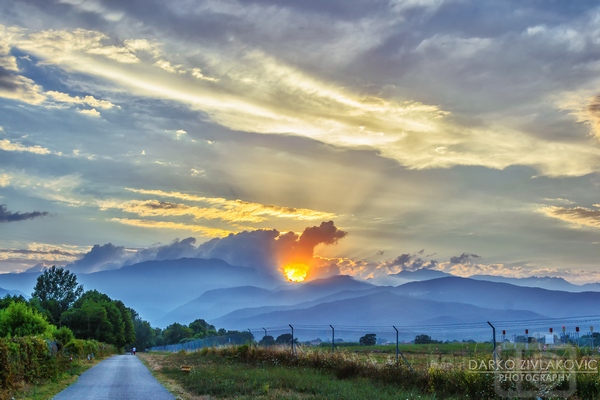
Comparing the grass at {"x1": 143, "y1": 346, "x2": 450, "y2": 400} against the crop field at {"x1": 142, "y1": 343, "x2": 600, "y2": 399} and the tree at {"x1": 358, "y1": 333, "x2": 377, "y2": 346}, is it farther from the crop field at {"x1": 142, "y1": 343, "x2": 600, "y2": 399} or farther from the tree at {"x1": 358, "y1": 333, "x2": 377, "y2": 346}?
the tree at {"x1": 358, "y1": 333, "x2": 377, "y2": 346}

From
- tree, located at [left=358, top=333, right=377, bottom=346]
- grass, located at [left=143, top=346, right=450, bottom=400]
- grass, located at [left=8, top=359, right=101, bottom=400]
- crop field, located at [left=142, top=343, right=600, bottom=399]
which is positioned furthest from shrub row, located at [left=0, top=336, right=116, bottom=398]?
tree, located at [left=358, top=333, right=377, bottom=346]

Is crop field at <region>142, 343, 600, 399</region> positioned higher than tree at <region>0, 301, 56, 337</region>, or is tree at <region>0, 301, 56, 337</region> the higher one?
tree at <region>0, 301, 56, 337</region>

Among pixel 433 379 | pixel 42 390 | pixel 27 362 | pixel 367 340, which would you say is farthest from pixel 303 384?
pixel 367 340

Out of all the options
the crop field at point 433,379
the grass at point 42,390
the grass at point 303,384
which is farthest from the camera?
the grass at point 42,390

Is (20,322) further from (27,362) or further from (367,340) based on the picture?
(367,340)

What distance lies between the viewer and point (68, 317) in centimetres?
14038

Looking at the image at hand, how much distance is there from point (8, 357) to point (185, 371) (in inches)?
519

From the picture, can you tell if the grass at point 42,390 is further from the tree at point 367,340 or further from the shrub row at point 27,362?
the tree at point 367,340

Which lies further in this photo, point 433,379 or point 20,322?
point 20,322

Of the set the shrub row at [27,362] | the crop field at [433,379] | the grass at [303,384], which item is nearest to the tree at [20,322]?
the shrub row at [27,362]

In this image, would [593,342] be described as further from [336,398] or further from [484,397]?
[336,398]

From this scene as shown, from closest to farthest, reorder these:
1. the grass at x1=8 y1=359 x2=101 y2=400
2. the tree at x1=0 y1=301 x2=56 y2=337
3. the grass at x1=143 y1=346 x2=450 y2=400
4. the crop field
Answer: the crop field < the grass at x1=143 y1=346 x2=450 y2=400 < the grass at x1=8 y1=359 x2=101 y2=400 < the tree at x1=0 y1=301 x2=56 y2=337

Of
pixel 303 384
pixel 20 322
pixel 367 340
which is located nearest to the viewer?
pixel 303 384

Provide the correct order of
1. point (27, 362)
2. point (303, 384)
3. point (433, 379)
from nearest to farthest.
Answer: point (433, 379)
point (303, 384)
point (27, 362)
